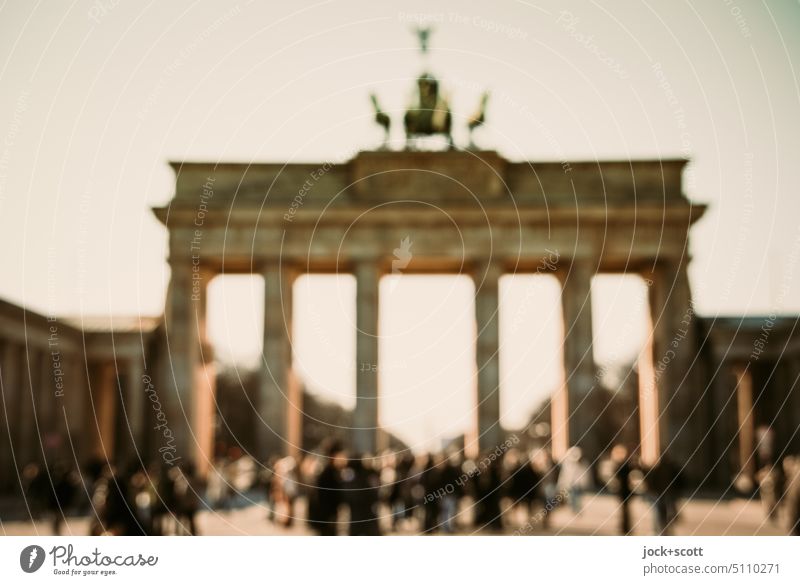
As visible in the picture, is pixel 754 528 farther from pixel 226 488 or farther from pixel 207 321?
pixel 207 321

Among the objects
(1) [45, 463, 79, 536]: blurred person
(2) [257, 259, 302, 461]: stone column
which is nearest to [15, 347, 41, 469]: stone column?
(2) [257, 259, 302, 461]: stone column

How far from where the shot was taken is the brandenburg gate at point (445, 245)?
5162cm

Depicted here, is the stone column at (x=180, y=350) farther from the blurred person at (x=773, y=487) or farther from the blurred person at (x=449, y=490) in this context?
the blurred person at (x=773, y=487)

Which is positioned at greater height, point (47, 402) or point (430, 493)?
point (47, 402)

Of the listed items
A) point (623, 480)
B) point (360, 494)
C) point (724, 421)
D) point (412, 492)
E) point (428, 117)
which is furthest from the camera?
point (724, 421)

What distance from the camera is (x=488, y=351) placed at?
52156mm

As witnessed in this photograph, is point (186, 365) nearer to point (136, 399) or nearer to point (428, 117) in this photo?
point (136, 399)

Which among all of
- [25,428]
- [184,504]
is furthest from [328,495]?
[25,428]

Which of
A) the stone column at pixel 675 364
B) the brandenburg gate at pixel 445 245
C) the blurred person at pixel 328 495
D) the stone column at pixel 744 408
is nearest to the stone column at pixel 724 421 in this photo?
the stone column at pixel 744 408

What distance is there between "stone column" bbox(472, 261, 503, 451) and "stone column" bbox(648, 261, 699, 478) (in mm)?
7989

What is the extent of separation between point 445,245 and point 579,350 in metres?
8.81

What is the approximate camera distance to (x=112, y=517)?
53.6 feet

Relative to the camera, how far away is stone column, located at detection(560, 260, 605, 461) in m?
52.2
